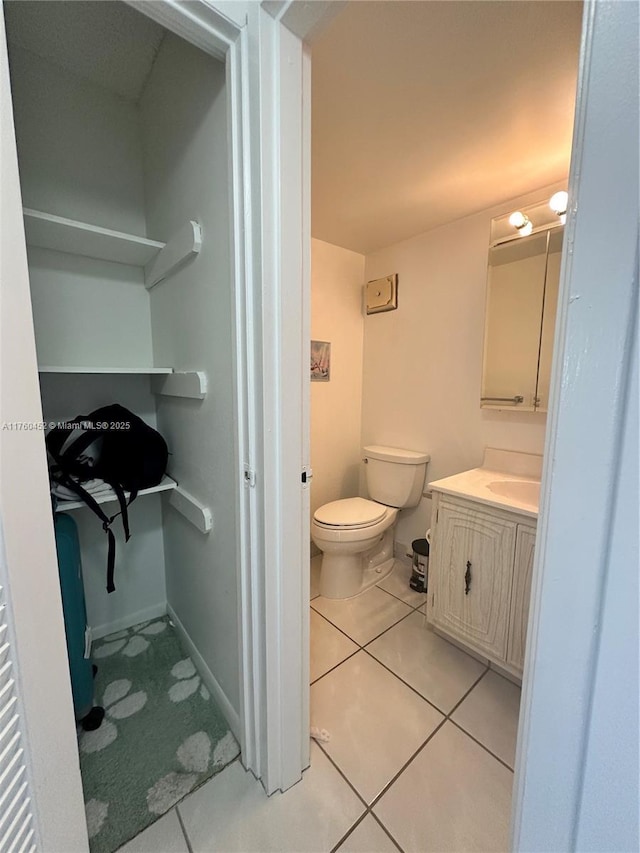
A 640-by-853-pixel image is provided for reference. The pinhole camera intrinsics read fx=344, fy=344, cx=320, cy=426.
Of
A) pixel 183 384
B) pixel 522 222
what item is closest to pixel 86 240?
pixel 183 384

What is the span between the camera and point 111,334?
1.49 metres

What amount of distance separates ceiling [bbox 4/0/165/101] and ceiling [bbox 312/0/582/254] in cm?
62

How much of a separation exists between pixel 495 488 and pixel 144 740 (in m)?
1.68

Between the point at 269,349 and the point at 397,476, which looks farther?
the point at 397,476

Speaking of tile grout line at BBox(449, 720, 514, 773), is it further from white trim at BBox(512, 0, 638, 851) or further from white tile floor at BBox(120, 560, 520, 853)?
white trim at BBox(512, 0, 638, 851)

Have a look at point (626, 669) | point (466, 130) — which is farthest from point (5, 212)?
point (466, 130)

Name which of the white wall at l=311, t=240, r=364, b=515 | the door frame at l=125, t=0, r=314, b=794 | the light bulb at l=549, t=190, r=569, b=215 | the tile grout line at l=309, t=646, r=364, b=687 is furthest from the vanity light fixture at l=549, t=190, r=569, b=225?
the tile grout line at l=309, t=646, r=364, b=687

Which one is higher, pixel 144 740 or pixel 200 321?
pixel 200 321

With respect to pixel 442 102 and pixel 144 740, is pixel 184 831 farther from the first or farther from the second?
pixel 442 102

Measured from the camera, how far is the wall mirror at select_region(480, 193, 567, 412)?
1591mm

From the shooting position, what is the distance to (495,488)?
5.31ft

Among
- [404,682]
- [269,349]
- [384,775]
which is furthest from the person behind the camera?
[404,682]

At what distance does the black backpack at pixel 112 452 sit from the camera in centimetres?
128

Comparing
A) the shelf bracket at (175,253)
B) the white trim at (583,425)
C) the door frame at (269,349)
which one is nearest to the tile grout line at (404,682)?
the door frame at (269,349)
